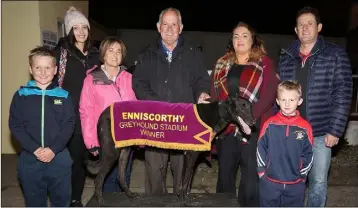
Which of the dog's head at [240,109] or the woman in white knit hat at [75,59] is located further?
the woman in white knit hat at [75,59]

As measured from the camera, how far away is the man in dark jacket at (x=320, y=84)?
3689 mm

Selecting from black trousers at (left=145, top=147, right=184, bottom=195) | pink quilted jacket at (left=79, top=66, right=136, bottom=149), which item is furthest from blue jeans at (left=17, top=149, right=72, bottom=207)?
black trousers at (left=145, top=147, right=184, bottom=195)

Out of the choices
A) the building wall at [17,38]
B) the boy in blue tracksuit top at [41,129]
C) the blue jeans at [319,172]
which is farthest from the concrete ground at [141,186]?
the boy in blue tracksuit top at [41,129]

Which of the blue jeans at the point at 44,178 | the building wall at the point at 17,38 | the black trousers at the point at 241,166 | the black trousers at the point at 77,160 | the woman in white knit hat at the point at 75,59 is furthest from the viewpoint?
the building wall at the point at 17,38

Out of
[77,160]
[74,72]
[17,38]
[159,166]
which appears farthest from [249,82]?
[17,38]

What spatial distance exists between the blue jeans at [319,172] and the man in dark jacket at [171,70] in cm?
132

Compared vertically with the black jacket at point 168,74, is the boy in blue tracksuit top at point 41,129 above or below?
below

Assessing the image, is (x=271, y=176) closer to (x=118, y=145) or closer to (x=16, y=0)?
(x=118, y=145)

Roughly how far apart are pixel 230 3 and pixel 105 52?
59.0 ft

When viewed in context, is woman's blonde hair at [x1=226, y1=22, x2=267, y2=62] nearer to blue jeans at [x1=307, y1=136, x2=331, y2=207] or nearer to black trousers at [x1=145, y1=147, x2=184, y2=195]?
blue jeans at [x1=307, y1=136, x2=331, y2=207]

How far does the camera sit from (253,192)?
4020 mm

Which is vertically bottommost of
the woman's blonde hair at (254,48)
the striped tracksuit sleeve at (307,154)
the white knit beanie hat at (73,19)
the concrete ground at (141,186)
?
the concrete ground at (141,186)

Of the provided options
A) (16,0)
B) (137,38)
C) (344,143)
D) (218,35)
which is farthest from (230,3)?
(16,0)

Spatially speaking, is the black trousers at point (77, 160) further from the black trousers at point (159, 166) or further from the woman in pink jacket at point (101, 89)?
the black trousers at point (159, 166)
